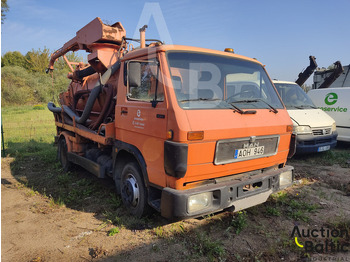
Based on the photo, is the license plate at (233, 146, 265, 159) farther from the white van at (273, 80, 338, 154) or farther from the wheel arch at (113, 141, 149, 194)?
the white van at (273, 80, 338, 154)

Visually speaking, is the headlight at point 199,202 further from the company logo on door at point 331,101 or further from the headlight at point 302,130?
the company logo on door at point 331,101

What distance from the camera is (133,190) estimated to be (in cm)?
353

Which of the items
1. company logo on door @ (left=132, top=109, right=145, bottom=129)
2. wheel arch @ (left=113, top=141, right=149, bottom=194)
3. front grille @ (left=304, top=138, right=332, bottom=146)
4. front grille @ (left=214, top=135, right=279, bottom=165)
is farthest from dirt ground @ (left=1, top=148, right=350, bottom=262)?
front grille @ (left=304, top=138, right=332, bottom=146)

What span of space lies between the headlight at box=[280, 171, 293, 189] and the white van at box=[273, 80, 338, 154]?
3097 millimetres

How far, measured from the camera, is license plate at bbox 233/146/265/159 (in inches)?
119

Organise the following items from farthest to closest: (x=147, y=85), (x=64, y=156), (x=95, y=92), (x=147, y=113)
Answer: (x=64, y=156)
(x=95, y=92)
(x=147, y=85)
(x=147, y=113)

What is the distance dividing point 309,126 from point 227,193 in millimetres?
4731

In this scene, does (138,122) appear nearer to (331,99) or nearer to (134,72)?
(134,72)

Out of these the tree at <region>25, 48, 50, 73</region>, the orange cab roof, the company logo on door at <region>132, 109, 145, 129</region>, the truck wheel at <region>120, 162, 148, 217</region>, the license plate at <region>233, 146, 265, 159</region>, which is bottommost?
the truck wheel at <region>120, 162, 148, 217</region>

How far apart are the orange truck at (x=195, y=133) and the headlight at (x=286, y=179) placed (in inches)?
0.6

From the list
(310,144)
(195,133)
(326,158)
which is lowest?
(326,158)

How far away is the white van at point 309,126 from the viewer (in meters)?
6.39

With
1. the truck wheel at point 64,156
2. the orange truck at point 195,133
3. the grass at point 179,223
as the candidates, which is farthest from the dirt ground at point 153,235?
the truck wheel at point 64,156

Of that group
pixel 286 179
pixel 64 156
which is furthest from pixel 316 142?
pixel 64 156
